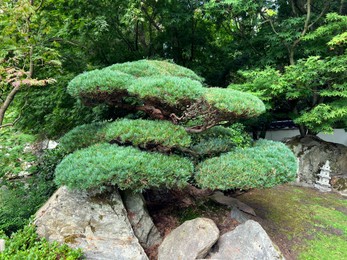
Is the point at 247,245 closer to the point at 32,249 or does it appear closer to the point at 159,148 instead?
the point at 159,148

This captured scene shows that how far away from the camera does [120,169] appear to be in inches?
99.3

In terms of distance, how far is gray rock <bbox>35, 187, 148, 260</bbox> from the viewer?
268 centimetres

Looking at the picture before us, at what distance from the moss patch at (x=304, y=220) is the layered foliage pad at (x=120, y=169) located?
203 centimetres

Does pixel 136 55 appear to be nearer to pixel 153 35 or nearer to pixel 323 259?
pixel 153 35

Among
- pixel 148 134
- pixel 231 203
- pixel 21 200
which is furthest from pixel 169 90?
pixel 21 200

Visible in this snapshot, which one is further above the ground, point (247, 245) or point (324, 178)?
point (247, 245)

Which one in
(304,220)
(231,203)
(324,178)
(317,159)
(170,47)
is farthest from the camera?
(170,47)

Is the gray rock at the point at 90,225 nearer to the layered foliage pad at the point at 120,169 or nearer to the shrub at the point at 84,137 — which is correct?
the layered foliage pad at the point at 120,169

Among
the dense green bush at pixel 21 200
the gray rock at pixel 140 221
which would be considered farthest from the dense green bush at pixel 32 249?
the gray rock at pixel 140 221

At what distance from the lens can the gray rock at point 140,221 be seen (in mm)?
3109

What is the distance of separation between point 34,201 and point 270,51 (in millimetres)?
6469

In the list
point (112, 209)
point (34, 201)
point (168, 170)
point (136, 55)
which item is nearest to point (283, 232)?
point (168, 170)

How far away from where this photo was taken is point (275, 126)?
353 inches

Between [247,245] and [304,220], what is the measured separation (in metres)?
2.06
